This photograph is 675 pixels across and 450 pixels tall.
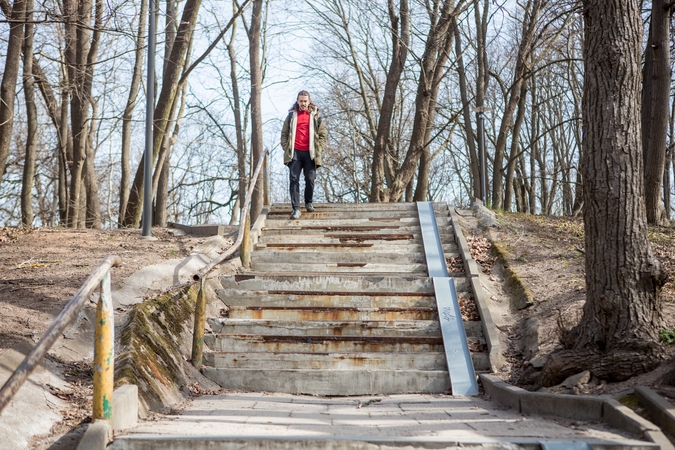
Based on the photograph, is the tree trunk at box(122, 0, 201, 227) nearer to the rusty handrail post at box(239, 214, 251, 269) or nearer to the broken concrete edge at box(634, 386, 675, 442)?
the rusty handrail post at box(239, 214, 251, 269)

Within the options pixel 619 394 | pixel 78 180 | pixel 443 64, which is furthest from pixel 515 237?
pixel 78 180

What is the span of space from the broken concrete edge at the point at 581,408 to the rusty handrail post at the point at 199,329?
9.31ft

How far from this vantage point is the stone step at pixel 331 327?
7363 millimetres

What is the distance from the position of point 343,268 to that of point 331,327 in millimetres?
1946

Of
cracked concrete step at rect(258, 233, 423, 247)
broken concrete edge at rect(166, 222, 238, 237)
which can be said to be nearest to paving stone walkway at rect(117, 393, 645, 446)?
cracked concrete step at rect(258, 233, 423, 247)

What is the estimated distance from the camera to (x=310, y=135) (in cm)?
1093

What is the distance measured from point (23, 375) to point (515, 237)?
28.8ft

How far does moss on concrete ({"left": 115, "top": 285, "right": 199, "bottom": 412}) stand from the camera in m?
5.00

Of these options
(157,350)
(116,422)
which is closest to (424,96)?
(157,350)

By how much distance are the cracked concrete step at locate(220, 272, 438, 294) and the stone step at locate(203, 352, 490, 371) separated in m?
1.59

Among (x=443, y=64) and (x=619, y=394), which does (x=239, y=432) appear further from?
(x=443, y=64)

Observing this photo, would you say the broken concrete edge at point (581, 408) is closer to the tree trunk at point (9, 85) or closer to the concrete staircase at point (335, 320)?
the concrete staircase at point (335, 320)

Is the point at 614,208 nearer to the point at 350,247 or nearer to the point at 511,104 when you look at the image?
the point at 350,247

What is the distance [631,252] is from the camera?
5.75 m
